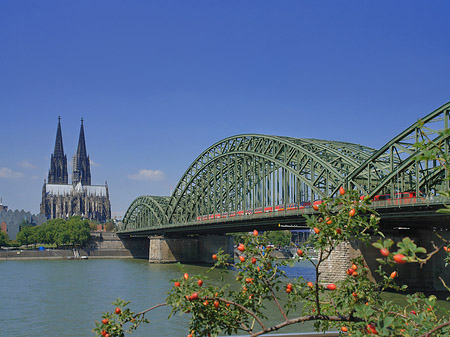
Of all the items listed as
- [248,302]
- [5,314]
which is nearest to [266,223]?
[5,314]

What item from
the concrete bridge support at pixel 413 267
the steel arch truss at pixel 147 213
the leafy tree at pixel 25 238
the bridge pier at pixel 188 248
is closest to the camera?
the concrete bridge support at pixel 413 267

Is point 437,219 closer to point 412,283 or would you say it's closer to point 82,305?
point 412,283

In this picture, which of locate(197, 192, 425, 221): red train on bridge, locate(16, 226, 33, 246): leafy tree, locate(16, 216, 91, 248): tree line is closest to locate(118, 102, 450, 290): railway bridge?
locate(197, 192, 425, 221): red train on bridge

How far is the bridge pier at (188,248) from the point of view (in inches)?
3828

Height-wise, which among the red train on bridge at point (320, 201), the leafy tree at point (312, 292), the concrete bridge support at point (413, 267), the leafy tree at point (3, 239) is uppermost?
the red train on bridge at point (320, 201)

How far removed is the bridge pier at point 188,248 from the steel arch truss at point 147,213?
9.88m

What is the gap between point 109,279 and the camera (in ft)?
208

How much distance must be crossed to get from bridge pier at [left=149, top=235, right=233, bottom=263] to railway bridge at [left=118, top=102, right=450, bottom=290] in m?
0.19

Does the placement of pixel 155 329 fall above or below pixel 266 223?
below

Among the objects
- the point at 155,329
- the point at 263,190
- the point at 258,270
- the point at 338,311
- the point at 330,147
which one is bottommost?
the point at 155,329

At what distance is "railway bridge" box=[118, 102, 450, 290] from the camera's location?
40094 millimetres

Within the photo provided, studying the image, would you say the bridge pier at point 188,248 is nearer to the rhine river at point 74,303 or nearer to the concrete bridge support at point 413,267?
the rhine river at point 74,303

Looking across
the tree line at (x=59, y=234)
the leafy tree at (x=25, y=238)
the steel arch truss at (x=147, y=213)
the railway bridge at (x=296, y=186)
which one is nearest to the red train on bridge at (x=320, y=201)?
the railway bridge at (x=296, y=186)

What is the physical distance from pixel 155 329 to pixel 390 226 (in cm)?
2790
